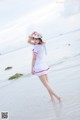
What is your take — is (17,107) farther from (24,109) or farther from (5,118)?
(5,118)

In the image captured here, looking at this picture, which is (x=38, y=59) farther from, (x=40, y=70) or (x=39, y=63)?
(x=40, y=70)

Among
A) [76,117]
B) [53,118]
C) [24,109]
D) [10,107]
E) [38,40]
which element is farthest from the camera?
[10,107]

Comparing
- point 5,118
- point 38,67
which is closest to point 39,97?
point 38,67

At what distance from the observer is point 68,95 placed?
8.93 metres

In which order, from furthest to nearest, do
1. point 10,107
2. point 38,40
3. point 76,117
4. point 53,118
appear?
point 10,107 < point 38,40 < point 53,118 < point 76,117

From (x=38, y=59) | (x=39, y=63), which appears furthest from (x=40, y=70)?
(x=38, y=59)

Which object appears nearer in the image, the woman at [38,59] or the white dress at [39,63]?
the woman at [38,59]

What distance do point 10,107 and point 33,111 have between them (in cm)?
138

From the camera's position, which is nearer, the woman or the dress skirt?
the woman

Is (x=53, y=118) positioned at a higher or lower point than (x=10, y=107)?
lower

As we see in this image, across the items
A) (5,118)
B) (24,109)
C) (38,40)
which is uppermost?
(38,40)

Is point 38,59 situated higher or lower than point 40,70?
higher

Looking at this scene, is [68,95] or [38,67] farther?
[68,95]

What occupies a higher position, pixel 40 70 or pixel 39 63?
pixel 39 63
